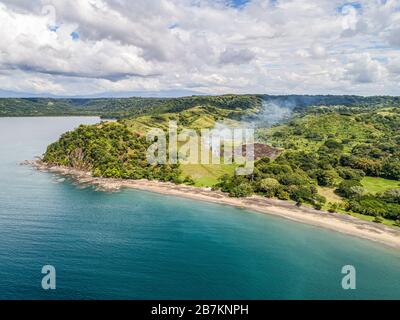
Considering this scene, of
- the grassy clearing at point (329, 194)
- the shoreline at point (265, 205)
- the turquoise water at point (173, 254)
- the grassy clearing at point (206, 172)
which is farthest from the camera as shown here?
the grassy clearing at point (206, 172)

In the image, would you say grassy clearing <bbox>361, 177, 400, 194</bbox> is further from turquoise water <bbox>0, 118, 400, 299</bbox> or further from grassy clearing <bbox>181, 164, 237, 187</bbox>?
grassy clearing <bbox>181, 164, 237, 187</bbox>

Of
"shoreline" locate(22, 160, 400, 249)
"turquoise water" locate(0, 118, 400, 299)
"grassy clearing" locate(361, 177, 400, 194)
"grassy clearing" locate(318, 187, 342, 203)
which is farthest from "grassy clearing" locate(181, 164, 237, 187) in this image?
"grassy clearing" locate(361, 177, 400, 194)

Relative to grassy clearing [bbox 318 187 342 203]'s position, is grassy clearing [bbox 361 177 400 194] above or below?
above

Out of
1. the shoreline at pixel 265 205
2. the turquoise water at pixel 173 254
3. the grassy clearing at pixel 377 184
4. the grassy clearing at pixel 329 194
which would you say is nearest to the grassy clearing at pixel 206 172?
the shoreline at pixel 265 205

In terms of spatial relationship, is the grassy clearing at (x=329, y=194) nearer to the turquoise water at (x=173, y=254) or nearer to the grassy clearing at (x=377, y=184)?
the grassy clearing at (x=377, y=184)

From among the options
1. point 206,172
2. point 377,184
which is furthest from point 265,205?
point 377,184
